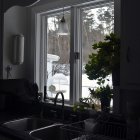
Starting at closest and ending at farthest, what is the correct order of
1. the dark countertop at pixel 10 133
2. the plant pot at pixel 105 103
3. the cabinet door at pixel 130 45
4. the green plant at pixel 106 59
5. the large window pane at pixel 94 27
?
1. the cabinet door at pixel 130 45
2. the dark countertop at pixel 10 133
3. the green plant at pixel 106 59
4. the plant pot at pixel 105 103
5. the large window pane at pixel 94 27

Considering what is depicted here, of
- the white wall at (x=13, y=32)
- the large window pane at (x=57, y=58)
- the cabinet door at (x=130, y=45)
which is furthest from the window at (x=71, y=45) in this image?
the cabinet door at (x=130, y=45)

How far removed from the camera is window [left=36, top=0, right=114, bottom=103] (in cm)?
261

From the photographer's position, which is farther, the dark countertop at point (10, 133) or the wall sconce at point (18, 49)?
the wall sconce at point (18, 49)

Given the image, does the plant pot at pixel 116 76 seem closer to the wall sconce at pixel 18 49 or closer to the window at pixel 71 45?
the window at pixel 71 45

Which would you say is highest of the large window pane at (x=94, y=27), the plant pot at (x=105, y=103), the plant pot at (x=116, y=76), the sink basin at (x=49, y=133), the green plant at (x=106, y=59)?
the large window pane at (x=94, y=27)

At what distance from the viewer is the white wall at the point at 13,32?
3105 mm

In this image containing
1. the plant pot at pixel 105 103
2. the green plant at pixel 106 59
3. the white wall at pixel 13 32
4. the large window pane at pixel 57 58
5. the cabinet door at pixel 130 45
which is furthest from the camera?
the white wall at pixel 13 32

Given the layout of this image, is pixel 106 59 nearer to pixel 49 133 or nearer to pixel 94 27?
pixel 94 27

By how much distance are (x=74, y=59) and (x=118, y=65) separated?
0.77 meters

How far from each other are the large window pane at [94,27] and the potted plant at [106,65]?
0.98 ft

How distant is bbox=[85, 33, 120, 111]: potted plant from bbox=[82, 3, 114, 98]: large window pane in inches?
11.8

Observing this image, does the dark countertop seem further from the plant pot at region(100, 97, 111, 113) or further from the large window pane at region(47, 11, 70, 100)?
the plant pot at region(100, 97, 111, 113)

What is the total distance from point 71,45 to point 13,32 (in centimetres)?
82

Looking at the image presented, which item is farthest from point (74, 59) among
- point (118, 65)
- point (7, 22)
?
point (7, 22)
